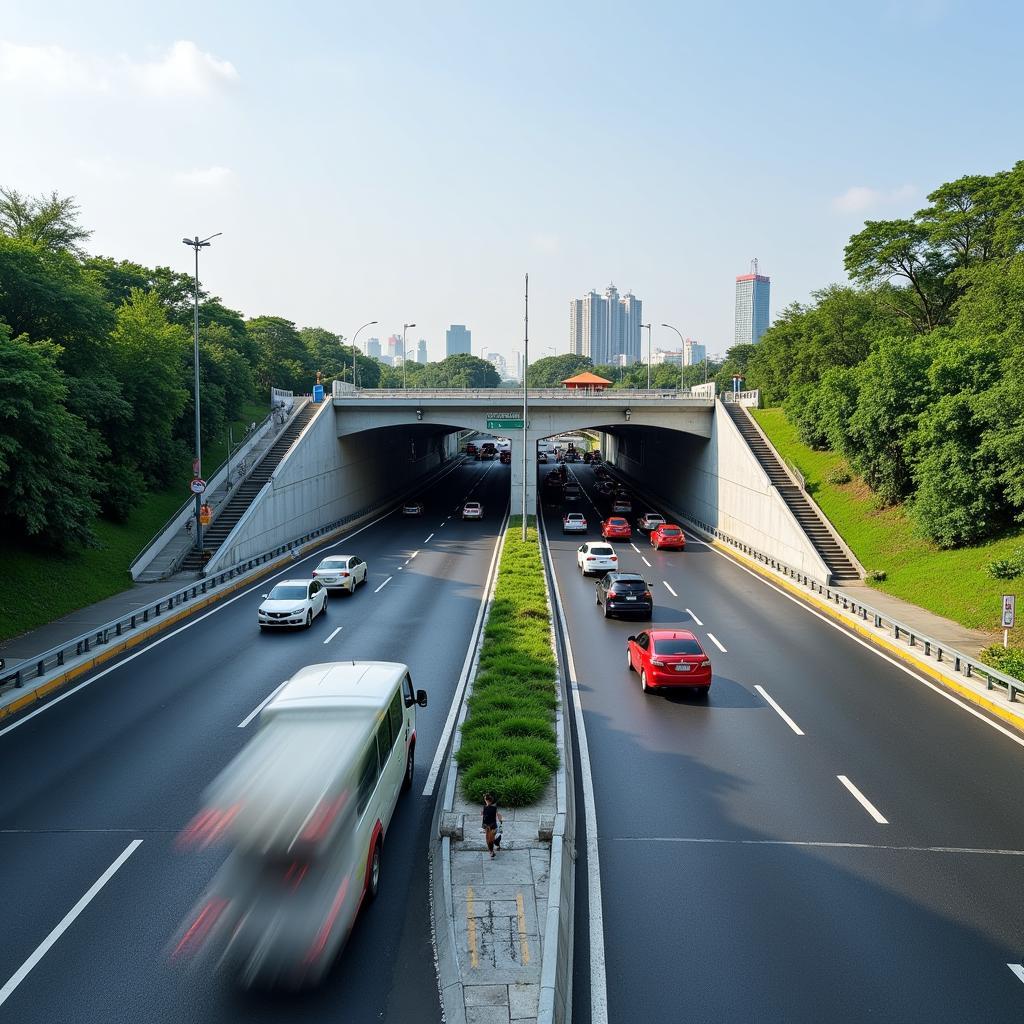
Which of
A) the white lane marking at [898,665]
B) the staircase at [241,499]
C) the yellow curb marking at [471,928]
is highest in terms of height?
the staircase at [241,499]

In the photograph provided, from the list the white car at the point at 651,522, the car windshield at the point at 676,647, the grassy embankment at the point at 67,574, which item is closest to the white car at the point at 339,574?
the grassy embankment at the point at 67,574

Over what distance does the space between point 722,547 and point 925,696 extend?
2667 centimetres

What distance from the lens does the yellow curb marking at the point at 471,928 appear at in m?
8.55

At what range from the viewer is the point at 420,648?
22.8m

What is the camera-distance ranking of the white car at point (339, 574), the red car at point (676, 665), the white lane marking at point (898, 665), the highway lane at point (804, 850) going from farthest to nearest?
the white car at point (339, 574) < the red car at point (676, 665) < the white lane marking at point (898, 665) < the highway lane at point (804, 850)

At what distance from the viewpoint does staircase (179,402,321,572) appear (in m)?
34.9

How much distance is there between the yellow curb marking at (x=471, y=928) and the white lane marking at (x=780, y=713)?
8.95m

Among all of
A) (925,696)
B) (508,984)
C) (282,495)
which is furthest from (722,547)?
(508,984)

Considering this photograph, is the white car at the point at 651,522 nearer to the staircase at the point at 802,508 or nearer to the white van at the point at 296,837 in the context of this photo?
the staircase at the point at 802,508

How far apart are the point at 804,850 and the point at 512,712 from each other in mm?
5629

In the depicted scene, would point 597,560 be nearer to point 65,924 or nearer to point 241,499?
point 241,499

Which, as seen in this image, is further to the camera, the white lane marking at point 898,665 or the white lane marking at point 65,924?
the white lane marking at point 898,665

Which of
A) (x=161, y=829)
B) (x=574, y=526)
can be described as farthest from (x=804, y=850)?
(x=574, y=526)

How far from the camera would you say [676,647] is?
62.4 ft
